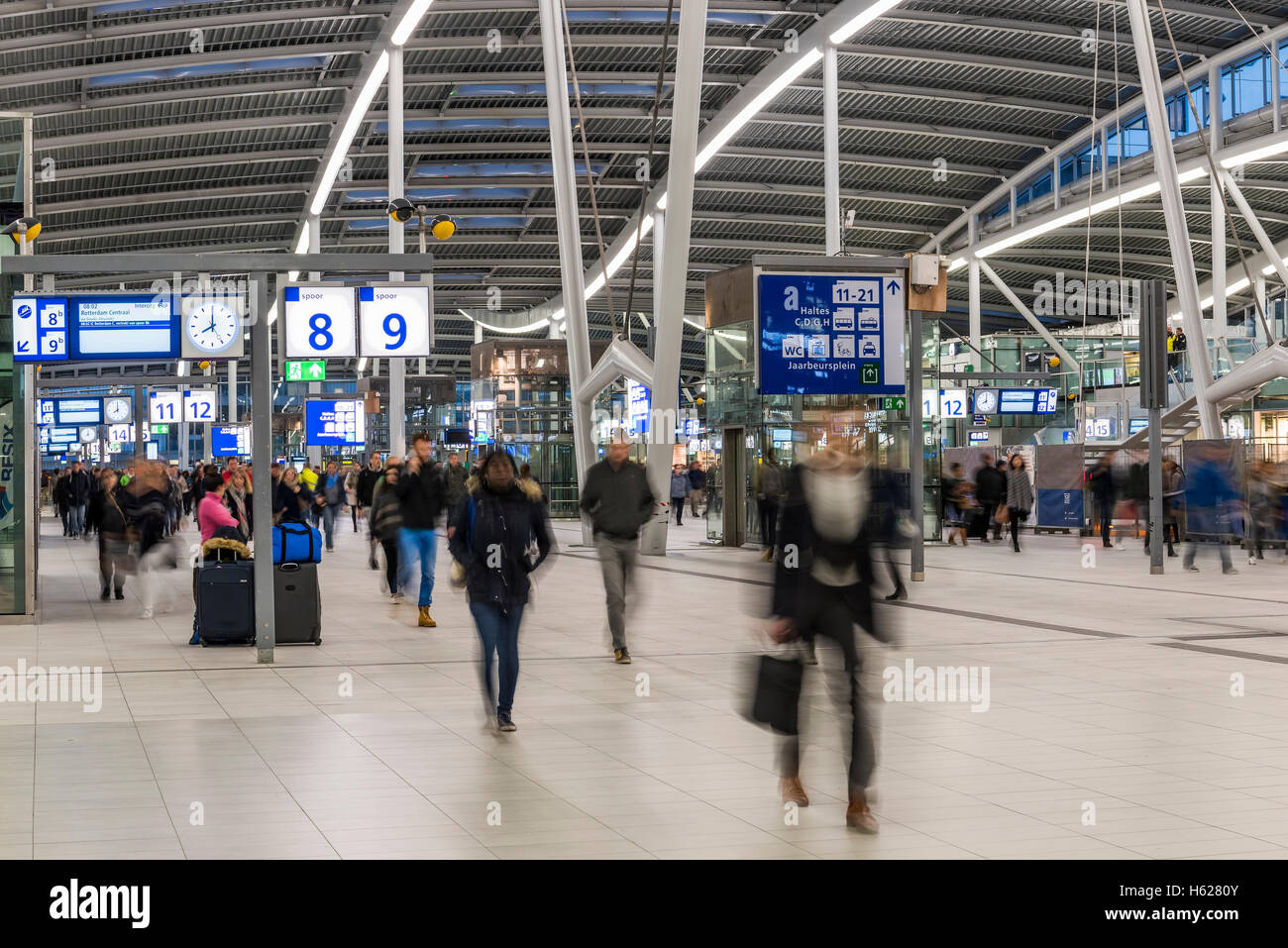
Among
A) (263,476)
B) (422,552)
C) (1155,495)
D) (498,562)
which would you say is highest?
(263,476)

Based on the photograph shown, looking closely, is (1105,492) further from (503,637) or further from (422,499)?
(503,637)

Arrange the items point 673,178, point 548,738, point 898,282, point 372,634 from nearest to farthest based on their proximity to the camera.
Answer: point 548,738 < point 372,634 < point 898,282 < point 673,178

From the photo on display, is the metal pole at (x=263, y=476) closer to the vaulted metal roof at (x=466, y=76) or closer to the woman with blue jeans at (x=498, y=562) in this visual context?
Answer: the woman with blue jeans at (x=498, y=562)

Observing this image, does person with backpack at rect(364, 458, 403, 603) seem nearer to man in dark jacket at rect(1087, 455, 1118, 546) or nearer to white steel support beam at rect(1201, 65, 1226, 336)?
man in dark jacket at rect(1087, 455, 1118, 546)

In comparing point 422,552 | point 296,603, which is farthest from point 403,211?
point 296,603

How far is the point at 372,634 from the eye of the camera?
1488cm

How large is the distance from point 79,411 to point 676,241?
83.2 ft

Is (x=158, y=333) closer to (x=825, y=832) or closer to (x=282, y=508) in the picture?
(x=282, y=508)

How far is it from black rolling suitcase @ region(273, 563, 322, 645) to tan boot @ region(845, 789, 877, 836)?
8124mm

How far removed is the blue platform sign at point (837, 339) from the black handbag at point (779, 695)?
54.5 ft

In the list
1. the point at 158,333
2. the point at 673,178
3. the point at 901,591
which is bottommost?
the point at 901,591

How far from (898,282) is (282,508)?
1003 cm

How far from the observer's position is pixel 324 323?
2055 cm
